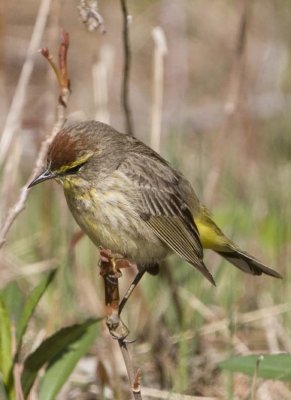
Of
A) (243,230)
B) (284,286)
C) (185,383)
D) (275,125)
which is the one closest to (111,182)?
(185,383)

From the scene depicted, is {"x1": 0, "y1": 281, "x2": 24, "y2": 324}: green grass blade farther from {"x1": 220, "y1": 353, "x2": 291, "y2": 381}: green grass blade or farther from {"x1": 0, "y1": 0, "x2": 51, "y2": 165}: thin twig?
{"x1": 220, "y1": 353, "x2": 291, "y2": 381}: green grass blade

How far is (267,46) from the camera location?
9000 millimetres

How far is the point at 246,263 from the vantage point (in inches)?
174

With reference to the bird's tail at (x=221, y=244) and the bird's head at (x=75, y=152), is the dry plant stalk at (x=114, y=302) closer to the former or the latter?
the bird's head at (x=75, y=152)

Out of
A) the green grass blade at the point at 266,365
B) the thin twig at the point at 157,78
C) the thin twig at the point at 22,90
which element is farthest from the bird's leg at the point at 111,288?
the thin twig at the point at 157,78

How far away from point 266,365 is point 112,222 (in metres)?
Answer: 0.90

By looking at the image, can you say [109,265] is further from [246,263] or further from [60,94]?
[246,263]

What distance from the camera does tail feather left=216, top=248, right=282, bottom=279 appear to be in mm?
4320

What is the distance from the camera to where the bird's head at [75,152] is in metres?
3.82

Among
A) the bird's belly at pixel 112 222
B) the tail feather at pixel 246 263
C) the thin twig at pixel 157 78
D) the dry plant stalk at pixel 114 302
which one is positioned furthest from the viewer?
the thin twig at pixel 157 78

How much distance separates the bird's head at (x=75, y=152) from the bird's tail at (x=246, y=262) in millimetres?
830

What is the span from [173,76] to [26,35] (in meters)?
1.58

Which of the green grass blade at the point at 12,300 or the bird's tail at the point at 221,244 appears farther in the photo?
the bird's tail at the point at 221,244

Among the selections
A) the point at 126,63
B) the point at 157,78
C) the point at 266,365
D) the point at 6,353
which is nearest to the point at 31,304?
the point at 6,353
